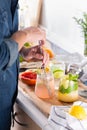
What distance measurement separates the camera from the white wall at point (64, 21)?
6.48 feet

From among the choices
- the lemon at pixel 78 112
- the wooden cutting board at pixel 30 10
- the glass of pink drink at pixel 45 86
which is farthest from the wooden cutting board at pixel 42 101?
the wooden cutting board at pixel 30 10

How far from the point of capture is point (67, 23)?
2135 millimetres

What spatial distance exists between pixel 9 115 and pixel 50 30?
1.23m

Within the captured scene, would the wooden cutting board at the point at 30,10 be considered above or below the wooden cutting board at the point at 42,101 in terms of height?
above

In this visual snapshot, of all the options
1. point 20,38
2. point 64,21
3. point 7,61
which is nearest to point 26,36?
point 20,38

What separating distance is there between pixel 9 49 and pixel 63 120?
309 mm

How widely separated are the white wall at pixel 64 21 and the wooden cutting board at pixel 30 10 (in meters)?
0.05

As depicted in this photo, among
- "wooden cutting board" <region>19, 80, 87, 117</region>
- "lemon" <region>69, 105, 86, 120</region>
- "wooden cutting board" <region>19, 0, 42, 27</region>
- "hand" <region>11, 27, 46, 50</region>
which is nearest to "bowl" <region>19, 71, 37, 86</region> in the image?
"wooden cutting board" <region>19, 80, 87, 117</region>

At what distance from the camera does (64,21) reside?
218 centimetres

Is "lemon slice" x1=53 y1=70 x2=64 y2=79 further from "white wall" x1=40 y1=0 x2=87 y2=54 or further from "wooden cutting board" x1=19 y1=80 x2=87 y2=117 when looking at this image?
"white wall" x1=40 y1=0 x2=87 y2=54

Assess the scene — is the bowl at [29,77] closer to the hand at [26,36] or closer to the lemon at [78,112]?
the hand at [26,36]

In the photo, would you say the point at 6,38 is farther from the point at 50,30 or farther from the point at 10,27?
the point at 50,30

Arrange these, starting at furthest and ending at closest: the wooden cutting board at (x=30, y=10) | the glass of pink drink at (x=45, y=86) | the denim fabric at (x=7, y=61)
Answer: the wooden cutting board at (x=30, y=10) → the glass of pink drink at (x=45, y=86) → the denim fabric at (x=7, y=61)

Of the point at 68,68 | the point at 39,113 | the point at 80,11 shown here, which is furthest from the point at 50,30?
the point at 39,113
